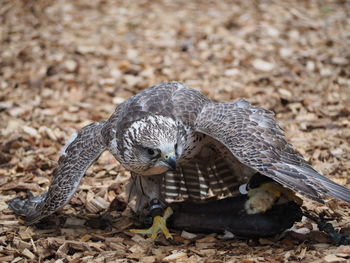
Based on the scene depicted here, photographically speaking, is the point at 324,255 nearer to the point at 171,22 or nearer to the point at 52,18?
the point at 171,22

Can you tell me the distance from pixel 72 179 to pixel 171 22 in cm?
587

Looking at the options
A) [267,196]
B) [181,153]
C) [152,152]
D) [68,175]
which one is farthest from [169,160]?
[68,175]

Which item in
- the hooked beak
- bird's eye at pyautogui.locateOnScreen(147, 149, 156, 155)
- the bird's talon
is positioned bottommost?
the bird's talon

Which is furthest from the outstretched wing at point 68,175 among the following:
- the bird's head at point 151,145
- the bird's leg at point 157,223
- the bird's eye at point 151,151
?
the bird's leg at point 157,223

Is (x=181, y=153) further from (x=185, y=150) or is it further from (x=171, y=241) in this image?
(x=171, y=241)

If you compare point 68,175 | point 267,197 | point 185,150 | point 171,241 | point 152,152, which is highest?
point 152,152

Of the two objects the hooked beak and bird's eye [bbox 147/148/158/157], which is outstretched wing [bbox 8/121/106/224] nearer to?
bird's eye [bbox 147/148/158/157]

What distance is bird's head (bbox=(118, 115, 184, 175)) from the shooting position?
4883 mm

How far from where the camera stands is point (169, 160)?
4875 mm

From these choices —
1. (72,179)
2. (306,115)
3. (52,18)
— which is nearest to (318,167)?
(306,115)

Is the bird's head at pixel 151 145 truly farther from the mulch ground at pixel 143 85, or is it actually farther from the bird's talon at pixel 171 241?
the mulch ground at pixel 143 85

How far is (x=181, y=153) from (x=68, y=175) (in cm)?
105

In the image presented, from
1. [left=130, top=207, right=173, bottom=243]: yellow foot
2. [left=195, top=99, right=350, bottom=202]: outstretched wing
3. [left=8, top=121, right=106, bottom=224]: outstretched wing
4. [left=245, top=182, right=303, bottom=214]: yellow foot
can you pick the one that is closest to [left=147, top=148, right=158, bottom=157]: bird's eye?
[left=195, top=99, right=350, bottom=202]: outstretched wing

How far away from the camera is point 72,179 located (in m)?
5.23
